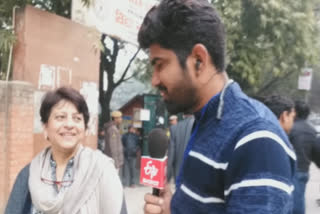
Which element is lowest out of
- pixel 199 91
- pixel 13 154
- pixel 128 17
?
pixel 13 154

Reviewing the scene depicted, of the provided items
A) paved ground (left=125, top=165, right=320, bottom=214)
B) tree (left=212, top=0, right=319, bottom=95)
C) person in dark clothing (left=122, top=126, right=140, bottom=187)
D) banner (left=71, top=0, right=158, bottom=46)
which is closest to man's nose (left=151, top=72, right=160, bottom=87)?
banner (left=71, top=0, right=158, bottom=46)

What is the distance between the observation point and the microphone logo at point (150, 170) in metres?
1.47

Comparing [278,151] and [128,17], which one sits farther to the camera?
[128,17]

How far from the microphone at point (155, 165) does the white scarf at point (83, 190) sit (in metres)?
0.72

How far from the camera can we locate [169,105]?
48.2 inches

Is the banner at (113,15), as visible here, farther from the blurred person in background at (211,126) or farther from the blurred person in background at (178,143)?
the blurred person in background at (211,126)

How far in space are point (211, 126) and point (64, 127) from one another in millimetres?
1604

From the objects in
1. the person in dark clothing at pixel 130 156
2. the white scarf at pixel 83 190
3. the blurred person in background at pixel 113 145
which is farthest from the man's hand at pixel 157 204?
the person in dark clothing at pixel 130 156

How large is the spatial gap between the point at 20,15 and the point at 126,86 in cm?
3805

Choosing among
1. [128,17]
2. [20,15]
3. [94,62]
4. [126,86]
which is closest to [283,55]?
[128,17]

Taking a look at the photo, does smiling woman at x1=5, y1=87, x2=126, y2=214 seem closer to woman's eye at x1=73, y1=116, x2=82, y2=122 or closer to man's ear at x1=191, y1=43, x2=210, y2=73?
woman's eye at x1=73, y1=116, x2=82, y2=122

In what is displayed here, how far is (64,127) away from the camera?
2.42 meters

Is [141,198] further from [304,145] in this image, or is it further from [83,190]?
[83,190]

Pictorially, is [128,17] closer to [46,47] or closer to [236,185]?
[46,47]
